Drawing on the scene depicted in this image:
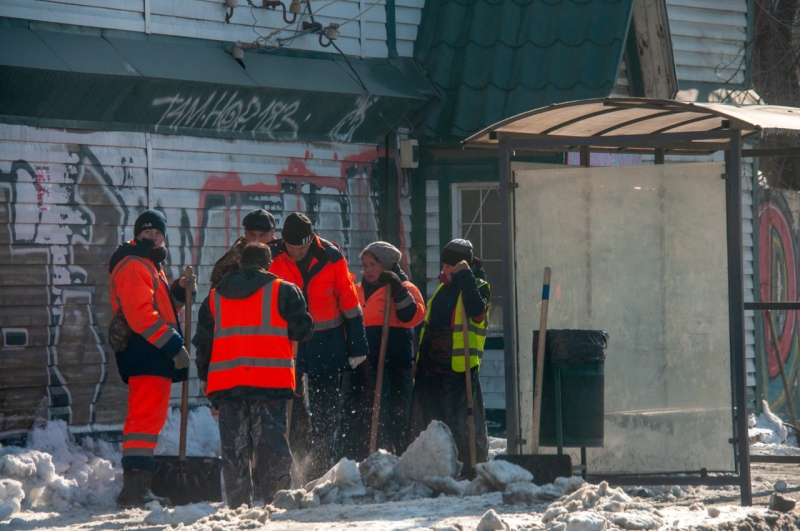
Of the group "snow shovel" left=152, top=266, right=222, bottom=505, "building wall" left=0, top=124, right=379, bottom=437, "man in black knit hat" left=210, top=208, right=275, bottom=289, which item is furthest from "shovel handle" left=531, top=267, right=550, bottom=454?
"building wall" left=0, top=124, right=379, bottom=437

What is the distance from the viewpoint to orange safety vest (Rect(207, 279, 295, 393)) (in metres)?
6.72

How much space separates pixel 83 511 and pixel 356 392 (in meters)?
2.04

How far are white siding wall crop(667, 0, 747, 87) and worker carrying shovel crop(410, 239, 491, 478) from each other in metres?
5.53

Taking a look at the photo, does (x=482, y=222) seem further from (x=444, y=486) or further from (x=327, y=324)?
(x=444, y=486)

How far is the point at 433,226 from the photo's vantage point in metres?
11.3

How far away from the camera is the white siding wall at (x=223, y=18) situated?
9.20 meters

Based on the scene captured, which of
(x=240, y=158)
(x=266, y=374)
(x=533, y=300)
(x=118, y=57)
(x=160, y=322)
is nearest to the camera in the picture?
(x=266, y=374)

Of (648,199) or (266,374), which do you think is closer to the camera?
(266,374)

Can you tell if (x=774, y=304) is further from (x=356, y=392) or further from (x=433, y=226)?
(x=433, y=226)

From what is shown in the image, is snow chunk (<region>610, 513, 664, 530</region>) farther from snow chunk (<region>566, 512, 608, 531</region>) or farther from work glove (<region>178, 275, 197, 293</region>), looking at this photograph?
work glove (<region>178, 275, 197, 293</region>)

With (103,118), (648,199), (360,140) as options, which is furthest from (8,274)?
(648,199)

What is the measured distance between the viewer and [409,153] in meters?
11.1

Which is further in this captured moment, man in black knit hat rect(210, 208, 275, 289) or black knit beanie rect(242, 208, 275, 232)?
black knit beanie rect(242, 208, 275, 232)

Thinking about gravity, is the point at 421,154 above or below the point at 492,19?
below
